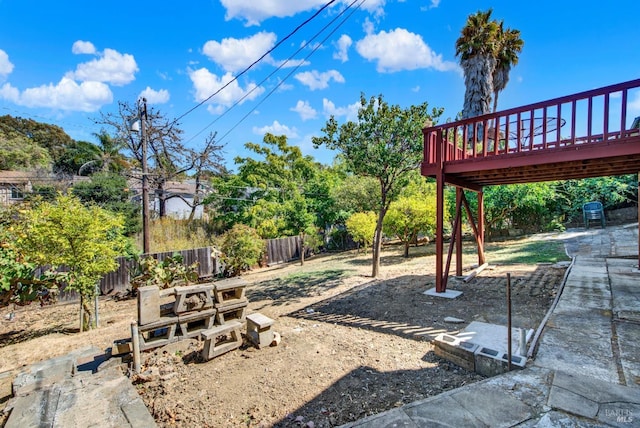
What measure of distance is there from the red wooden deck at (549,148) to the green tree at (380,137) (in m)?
1.34

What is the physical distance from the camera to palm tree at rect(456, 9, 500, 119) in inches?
515

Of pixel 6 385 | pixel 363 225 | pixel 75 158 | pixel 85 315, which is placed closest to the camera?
pixel 6 385

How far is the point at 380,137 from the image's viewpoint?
7.01 m

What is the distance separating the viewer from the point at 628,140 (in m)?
3.92

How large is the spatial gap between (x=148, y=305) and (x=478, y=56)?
15678mm

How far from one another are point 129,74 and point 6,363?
9885 millimetres

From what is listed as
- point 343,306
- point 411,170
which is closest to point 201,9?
point 411,170

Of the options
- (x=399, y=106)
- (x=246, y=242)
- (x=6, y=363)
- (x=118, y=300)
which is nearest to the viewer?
(x=6, y=363)

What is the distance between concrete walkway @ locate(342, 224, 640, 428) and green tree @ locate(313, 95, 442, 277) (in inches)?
168

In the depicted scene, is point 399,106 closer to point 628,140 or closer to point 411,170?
point 411,170

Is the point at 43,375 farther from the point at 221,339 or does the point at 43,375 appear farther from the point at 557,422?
the point at 557,422

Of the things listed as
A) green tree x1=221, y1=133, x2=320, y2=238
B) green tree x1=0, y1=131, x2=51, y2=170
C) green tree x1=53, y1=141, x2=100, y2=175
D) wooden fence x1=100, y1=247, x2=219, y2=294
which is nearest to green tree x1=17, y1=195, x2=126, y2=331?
wooden fence x1=100, y1=247, x2=219, y2=294

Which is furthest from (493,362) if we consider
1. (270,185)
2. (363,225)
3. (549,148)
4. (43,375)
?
(270,185)

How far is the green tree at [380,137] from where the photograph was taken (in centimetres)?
682
